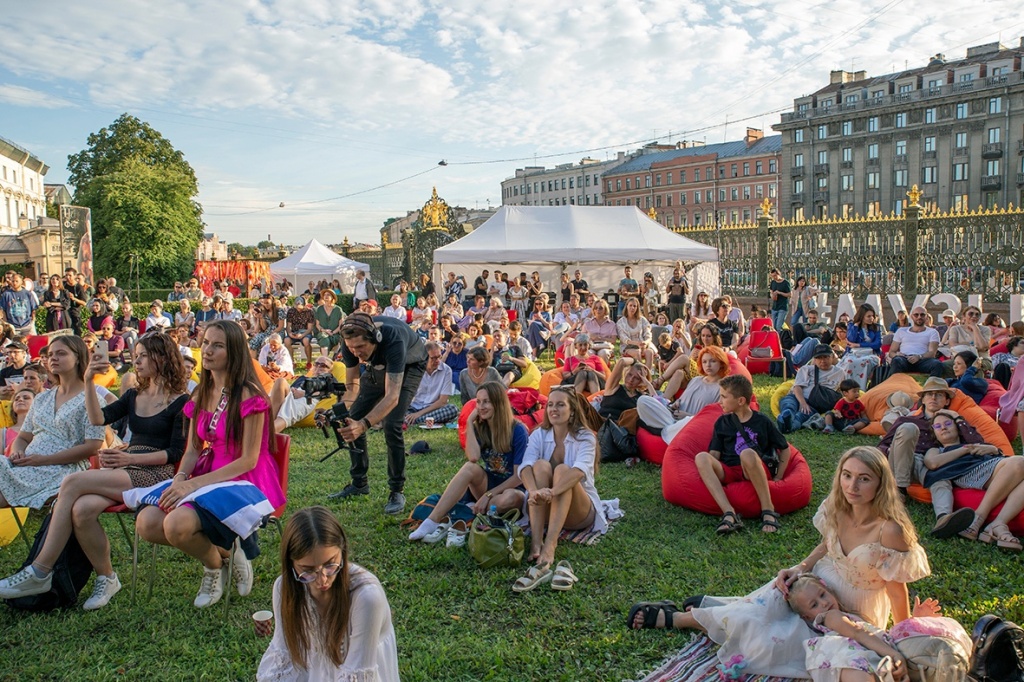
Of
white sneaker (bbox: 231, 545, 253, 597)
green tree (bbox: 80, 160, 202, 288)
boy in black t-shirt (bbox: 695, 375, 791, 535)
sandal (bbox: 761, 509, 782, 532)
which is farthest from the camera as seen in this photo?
green tree (bbox: 80, 160, 202, 288)

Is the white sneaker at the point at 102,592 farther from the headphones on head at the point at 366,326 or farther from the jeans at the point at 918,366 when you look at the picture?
the jeans at the point at 918,366

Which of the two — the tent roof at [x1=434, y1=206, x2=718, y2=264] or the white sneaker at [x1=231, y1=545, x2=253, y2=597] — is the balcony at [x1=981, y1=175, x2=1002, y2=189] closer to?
the tent roof at [x1=434, y1=206, x2=718, y2=264]

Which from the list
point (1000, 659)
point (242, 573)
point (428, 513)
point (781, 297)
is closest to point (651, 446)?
point (428, 513)

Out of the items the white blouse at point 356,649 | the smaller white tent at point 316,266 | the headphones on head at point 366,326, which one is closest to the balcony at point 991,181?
the smaller white tent at point 316,266

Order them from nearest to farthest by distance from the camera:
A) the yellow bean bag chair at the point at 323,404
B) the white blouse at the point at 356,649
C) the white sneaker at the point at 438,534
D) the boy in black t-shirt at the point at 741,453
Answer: the white blouse at the point at 356,649
the white sneaker at the point at 438,534
the boy in black t-shirt at the point at 741,453
the yellow bean bag chair at the point at 323,404

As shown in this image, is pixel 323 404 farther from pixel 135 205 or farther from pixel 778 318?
pixel 135 205

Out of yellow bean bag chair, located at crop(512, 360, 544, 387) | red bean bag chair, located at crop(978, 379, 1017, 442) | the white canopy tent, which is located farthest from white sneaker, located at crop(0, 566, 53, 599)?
the white canopy tent

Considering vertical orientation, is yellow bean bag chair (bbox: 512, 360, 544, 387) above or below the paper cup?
above

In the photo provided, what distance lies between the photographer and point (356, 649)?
2.51 meters

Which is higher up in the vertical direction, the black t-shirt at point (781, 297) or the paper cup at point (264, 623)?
the black t-shirt at point (781, 297)

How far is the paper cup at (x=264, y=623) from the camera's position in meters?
3.77

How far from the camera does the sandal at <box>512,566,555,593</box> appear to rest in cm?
428

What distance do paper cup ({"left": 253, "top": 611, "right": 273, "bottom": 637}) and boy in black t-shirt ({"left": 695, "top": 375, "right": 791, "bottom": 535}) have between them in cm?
296

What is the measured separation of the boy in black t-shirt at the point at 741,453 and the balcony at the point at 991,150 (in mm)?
61852
